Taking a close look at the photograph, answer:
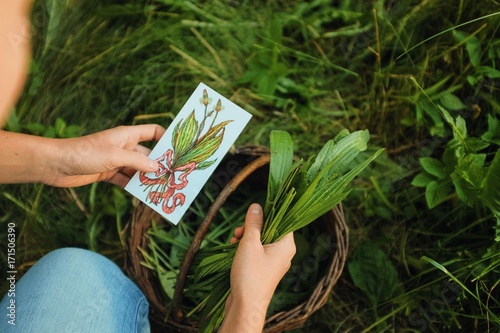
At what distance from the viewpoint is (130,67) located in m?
1.63

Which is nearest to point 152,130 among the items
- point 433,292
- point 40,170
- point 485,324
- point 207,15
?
point 40,170

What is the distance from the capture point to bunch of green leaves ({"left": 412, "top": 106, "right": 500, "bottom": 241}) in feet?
3.53

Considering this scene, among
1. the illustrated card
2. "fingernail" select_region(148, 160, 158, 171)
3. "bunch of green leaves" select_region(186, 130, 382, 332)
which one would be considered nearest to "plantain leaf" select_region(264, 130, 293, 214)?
"bunch of green leaves" select_region(186, 130, 382, 332)

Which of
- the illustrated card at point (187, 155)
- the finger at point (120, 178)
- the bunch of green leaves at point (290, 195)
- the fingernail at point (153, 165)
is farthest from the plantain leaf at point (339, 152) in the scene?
the finger at point (120, 178)

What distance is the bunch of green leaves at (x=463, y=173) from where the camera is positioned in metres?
1.08

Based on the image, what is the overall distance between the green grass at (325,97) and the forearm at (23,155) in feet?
1.27

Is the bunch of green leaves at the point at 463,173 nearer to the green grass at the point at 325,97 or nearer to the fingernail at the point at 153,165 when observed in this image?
the green grass at the point at 325,97

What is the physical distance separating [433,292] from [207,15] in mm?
1100

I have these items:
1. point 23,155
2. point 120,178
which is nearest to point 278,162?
point 120,178

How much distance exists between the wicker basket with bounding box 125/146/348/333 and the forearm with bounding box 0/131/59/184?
0.27 meters

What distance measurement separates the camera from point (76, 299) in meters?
1.06

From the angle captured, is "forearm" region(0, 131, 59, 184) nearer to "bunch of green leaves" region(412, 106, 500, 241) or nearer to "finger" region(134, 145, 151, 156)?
"finger" region(134, 145, 151, 156)

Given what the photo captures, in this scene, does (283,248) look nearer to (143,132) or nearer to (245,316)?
(245,316)

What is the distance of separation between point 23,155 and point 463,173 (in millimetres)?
1002
